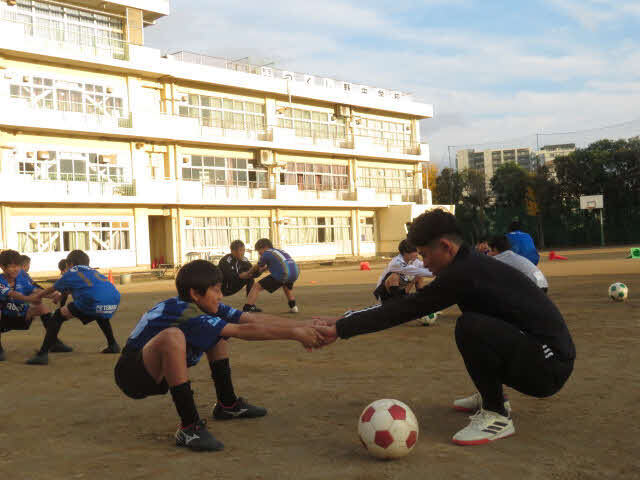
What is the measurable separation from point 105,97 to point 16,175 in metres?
6.25

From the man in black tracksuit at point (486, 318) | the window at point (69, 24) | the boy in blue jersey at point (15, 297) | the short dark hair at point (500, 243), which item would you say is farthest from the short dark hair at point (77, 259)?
the window at point (69, 24)

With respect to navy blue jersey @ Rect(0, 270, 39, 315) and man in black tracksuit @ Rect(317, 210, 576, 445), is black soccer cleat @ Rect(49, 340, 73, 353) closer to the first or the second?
navy blue jersey @ Rect(0, 270, 39, 315)

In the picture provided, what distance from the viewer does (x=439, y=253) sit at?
403 cm

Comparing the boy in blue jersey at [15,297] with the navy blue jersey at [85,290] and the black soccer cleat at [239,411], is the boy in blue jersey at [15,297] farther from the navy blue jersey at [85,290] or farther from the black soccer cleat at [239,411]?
the black soccer cleat at [239,411]

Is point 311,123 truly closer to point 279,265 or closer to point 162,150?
point 162,150

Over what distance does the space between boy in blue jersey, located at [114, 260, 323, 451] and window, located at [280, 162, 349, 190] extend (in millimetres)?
38956

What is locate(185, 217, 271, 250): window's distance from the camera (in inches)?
1496

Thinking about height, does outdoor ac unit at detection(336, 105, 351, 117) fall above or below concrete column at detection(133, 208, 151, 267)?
above

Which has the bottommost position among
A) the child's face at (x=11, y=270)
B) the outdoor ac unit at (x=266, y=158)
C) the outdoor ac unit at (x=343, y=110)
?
the child's face at (x=11, y=270)

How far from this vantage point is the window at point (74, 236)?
31.5 metres

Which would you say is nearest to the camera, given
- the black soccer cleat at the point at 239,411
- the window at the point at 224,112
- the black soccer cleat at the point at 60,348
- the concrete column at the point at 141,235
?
the black soccer cleat at the point at 239,411

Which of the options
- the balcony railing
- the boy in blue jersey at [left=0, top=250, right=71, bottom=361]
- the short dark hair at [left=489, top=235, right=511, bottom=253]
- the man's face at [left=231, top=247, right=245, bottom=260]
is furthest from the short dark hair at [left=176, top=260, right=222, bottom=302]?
the balcony railing

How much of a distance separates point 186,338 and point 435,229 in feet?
5.82

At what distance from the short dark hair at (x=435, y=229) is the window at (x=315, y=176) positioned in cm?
3931
